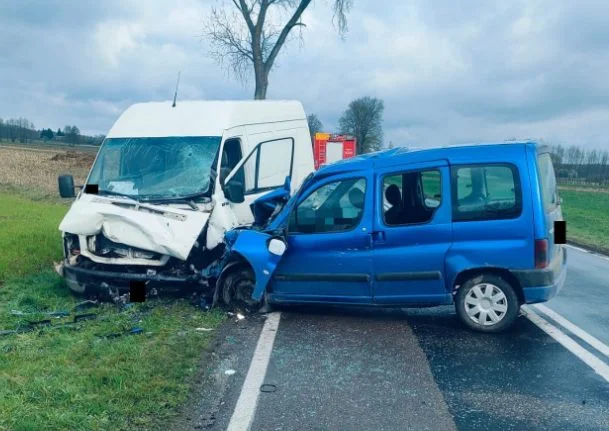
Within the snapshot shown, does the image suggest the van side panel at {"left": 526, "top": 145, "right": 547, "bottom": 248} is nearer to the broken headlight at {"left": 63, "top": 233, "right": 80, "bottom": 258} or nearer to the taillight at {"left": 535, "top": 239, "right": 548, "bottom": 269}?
the taillight at {"left": 535, "top": 239, "right": 548, "bottom": 269}

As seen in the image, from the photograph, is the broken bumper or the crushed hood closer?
the crushed hood

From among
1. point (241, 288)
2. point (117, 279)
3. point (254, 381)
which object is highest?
point (117, 279)

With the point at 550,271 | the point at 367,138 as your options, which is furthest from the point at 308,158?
the point at 367,138

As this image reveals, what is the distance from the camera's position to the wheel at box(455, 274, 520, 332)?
6.50 metres

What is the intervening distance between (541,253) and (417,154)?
170 centimetres

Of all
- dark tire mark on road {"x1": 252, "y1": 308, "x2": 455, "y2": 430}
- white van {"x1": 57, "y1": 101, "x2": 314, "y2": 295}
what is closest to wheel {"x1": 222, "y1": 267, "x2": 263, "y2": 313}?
white van {"x1": 57, "y1": 101, "x2": 314, "y2": 295}

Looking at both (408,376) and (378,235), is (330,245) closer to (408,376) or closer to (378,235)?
(378,235)

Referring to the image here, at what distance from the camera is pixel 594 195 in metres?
42.1

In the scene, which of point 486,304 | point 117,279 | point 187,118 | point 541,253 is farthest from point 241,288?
point 541,253

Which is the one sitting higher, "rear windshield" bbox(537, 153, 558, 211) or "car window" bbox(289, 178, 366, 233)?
"rear windshield" bbox(537, 153, 558, 211)

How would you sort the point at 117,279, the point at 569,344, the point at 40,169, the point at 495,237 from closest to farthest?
the point at 569,344 < the point at 495,237 < the point at 117,279 < the point at 40,169

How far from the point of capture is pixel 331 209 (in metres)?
7.11

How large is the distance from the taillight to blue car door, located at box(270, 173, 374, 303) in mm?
1758

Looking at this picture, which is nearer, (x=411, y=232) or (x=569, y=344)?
(x=569, y=344)
